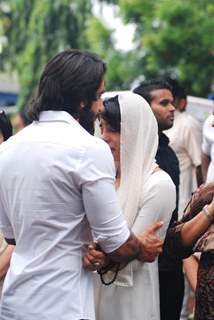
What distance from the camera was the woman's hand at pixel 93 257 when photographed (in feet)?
10.5

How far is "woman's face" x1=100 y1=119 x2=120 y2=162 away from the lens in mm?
3982

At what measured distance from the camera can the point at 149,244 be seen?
336 cm

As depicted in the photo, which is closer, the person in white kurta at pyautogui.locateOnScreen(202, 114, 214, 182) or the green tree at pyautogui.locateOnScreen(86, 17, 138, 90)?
the person in white kurta at pyautogui.locateOnScreen(202, 114, 214, 182)

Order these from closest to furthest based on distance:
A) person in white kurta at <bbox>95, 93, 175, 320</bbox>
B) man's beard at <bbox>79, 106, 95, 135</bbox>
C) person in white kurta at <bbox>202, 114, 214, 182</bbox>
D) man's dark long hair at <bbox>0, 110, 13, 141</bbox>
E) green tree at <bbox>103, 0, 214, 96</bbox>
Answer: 1. man's beard at <bbox>79, 106, 95, 135</bbox>
2. person in white kurta at <bbox>95, 93, 175, 320</bbox>
3. man's dark long hair at <bbox>0, 110, 13, 141</bbox>
4. person in white kurta at <bbox>202, 114, 214, 182</bbox>
5. green tree at <bbox>103, 0, 214, 96</bbox>

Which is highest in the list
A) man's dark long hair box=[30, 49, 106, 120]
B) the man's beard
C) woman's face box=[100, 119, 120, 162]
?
man's dark long hair box=[30, 49, 106, 120]

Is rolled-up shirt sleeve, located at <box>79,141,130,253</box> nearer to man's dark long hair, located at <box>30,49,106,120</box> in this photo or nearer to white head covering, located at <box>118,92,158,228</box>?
man's dark long hair, located at <box>30,49,106,120</box>

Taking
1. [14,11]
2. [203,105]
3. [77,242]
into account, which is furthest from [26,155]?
[14,11]

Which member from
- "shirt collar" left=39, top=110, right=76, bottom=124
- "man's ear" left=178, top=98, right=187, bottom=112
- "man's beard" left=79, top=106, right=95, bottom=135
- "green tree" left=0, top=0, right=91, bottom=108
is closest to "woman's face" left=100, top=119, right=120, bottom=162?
"man's beard" left=79, top=106, right=95, bottom=135

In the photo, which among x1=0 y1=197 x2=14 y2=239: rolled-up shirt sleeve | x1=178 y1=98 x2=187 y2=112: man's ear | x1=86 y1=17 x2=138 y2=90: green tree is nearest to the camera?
x1=0 y1=197 x2=14 y2=239: rolled-up shirt sleeve

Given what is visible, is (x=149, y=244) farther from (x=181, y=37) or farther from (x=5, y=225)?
(x=181, y=37)

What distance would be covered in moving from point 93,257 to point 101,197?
267 mm

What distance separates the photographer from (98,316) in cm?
379

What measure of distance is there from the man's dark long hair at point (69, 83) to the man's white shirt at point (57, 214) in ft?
0.18

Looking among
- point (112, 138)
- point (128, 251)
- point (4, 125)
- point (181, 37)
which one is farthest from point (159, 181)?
point (181, 37)
